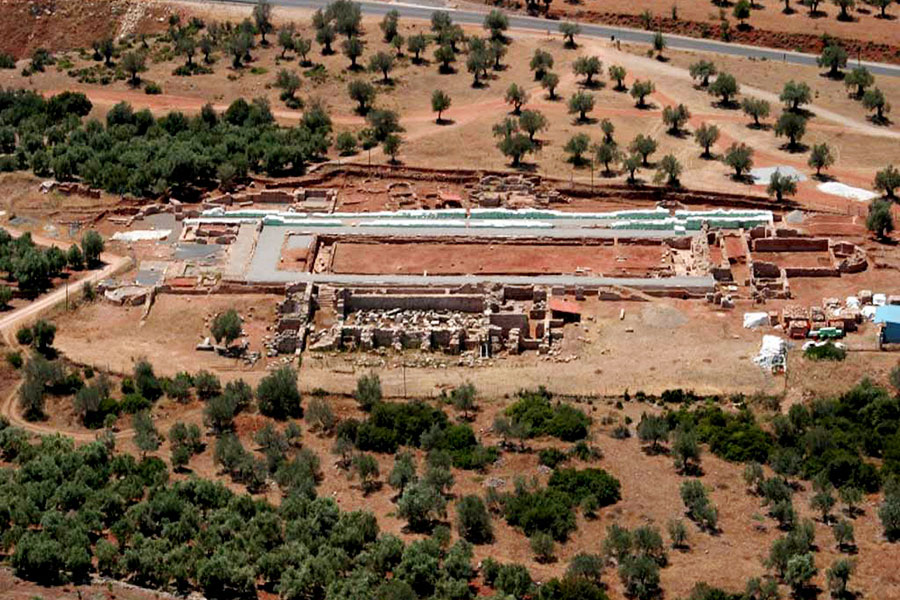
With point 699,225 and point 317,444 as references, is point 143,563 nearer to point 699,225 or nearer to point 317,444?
point 317,444

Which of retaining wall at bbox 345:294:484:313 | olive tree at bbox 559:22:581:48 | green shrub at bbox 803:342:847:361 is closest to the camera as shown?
green shrub at bbox 803:342:847:361

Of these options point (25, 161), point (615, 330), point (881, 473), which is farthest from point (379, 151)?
point (881, 473)

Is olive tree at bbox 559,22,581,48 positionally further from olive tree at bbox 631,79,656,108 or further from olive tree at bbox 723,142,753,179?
olive tree at bbox 723,142,753,179

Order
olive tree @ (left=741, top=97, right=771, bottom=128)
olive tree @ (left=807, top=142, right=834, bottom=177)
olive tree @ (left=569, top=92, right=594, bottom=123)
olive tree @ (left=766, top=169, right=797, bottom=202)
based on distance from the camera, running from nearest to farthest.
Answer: olive tree @ (left=766, top=169, right=797, bottom=202) → olive tree @ (left=807, top=142, right=834, bottom=177) → olive tree @ (left=741, top=97, right=771, bottom=128) → olive tree @ (left=569, top=92, right=594, bottom=123)

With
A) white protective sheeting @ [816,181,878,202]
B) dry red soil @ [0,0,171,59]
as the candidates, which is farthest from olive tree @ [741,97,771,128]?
dry red soil @ [0,0,171,59]

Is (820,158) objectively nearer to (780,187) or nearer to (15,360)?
(780,187)

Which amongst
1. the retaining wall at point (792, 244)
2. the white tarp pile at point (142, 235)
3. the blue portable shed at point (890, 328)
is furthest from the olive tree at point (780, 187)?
the white tarp pile at point (142, 235)
